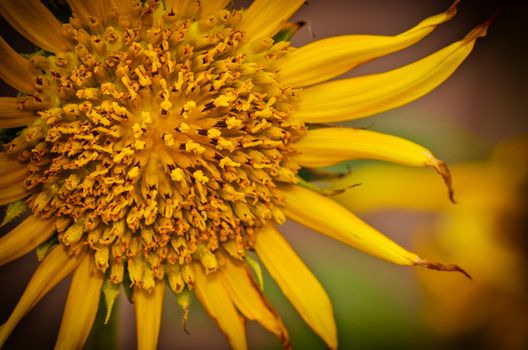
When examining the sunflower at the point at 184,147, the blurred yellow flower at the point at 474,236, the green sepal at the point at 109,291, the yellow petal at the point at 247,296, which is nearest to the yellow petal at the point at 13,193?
the sunflower at the point at 184,147

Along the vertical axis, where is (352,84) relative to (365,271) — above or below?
above

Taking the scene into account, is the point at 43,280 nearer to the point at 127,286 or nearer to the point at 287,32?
the point at 127,286

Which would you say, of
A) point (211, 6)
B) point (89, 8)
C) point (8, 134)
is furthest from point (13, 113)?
point (211, 6)

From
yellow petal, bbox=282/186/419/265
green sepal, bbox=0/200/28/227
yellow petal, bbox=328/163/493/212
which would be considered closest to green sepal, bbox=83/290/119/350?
green sepal, bbox=0/200/28/227

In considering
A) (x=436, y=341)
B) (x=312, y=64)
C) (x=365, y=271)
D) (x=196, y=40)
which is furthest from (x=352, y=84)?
(x=436, y=341)

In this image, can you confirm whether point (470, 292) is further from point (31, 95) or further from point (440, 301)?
point (31, 95)

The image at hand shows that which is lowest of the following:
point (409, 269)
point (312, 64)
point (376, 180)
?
point (409, 269)

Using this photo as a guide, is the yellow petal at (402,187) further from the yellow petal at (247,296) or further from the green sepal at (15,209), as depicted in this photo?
the green sepal at (15,209)
